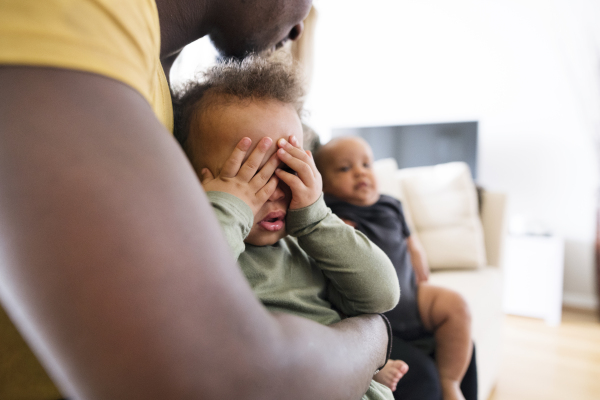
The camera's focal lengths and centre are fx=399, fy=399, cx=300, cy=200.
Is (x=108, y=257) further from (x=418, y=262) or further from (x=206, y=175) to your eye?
(x=418, y=262)

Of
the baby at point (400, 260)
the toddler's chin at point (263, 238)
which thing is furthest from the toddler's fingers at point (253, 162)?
the baby at point (400, 260)

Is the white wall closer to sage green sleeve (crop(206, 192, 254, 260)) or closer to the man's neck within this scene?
the man's neck

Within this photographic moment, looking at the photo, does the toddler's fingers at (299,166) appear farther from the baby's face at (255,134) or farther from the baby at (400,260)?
the baby at (400,260)

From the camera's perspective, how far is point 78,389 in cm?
28

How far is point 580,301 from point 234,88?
374cm

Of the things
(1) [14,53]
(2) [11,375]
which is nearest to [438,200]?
(2) [11,375]

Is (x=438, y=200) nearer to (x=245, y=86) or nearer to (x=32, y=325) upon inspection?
(x=245, y=86)

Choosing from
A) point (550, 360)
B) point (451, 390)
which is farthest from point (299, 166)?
point (550, 360)

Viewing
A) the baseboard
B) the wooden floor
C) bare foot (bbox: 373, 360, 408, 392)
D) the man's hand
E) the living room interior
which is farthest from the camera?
the baseboard

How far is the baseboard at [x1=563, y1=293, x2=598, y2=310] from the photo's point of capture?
325 centimetres

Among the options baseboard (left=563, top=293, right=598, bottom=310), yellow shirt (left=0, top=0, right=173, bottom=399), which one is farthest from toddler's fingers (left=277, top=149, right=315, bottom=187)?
baseboard (left=563, top=293, right=598, bottom=310)

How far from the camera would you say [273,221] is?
2.08 ft

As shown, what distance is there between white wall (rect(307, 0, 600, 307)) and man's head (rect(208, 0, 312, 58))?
2.03 m

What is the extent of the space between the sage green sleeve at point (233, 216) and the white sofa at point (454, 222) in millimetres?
1684
